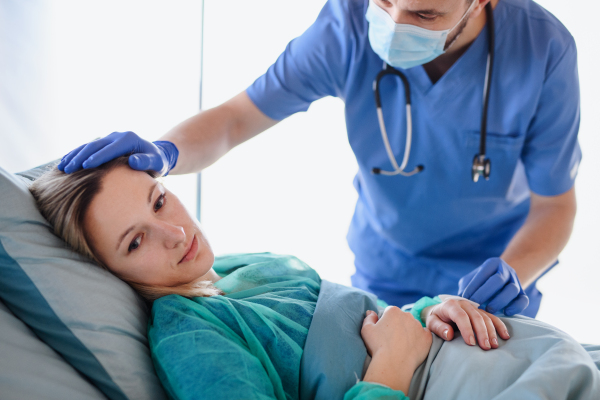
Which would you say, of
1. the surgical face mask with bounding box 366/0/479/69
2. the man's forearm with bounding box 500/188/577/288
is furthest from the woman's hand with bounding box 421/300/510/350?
the surgical face mask with bounding box 366/0/479/69

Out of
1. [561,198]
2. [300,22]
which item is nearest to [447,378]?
[561,198]

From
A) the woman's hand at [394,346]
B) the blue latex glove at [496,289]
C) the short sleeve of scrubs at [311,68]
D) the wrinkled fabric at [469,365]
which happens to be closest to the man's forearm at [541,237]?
the blue latex glove at [496,289]

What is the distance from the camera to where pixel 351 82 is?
135 centimetres

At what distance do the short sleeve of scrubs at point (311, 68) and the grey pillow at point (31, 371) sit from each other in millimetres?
907

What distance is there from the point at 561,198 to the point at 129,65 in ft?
6.02

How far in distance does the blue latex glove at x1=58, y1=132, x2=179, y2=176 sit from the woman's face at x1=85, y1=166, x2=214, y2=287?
31mm

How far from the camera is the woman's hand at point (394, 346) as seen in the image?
87cm

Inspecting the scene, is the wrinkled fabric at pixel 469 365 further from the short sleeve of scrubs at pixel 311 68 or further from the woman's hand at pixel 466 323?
the short sleeve of scrubs at pixel 311 68

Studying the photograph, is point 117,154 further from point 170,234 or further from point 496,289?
point 496,289

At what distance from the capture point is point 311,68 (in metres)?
1.38

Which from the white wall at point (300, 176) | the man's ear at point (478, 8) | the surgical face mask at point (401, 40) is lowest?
the white wall at point (300, 176)

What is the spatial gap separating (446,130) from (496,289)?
1.62ft

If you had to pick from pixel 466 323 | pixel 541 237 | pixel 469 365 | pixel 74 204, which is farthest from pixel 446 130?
pixel 74 204

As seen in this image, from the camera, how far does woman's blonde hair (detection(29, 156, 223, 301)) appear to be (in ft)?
3.03
